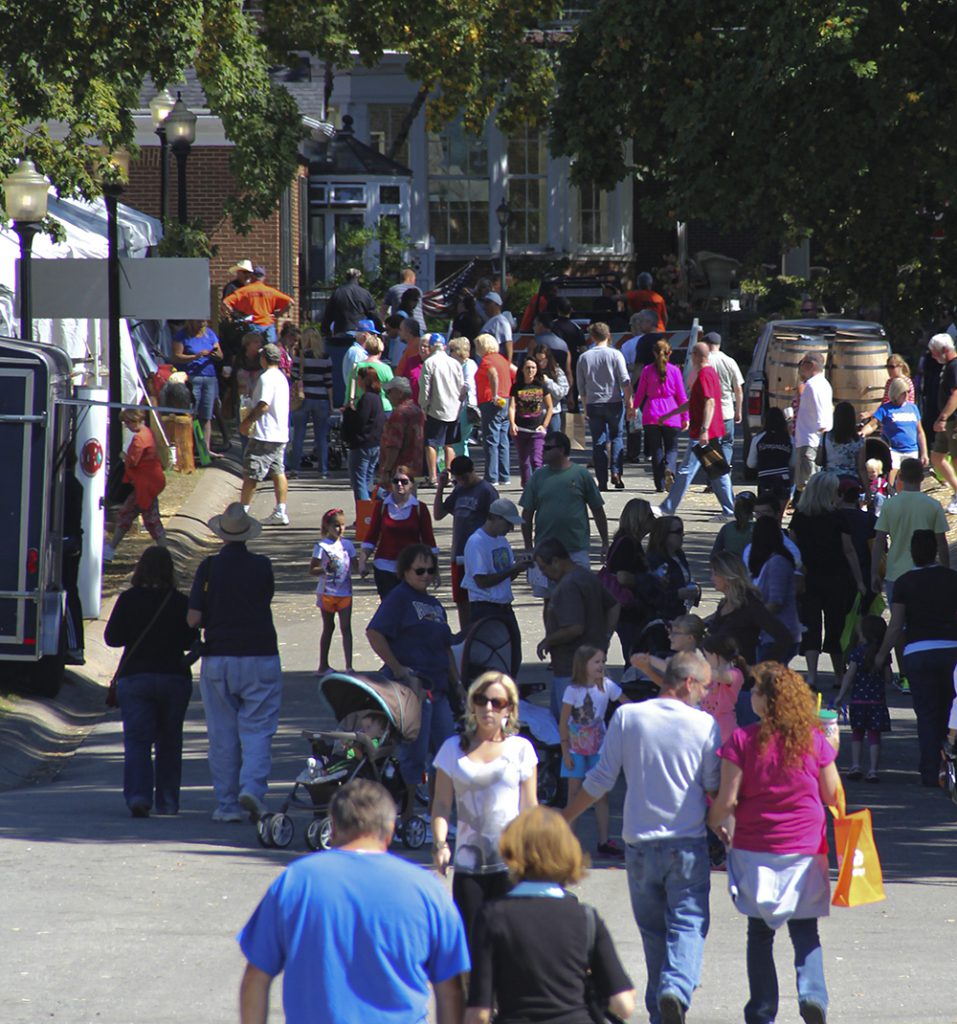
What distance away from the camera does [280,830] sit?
33.7 ft

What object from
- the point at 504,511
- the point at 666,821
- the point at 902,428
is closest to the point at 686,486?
the point at 902,428

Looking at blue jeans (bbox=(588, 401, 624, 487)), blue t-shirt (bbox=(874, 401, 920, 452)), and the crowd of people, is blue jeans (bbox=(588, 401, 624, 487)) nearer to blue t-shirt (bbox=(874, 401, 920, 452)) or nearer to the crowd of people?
the crowd of people

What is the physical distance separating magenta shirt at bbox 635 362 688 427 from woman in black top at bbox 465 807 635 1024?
16.0 metres

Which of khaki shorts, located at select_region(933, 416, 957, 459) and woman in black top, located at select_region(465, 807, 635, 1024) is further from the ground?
khaki shorts, located at select_region(933, 416, 957, 459)

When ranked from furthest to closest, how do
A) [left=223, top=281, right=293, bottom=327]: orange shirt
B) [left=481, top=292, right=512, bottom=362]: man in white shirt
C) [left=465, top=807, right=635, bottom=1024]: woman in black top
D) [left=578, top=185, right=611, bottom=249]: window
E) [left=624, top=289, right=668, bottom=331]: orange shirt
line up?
[left=578, top=185, right=611, bottom=249]: window
[left=624, top=289, right=668, bottom=331]: orange shirt
[left=223, top=281, right=293, bottom=327]: orange shirt
[left=481, top=292, right=512, bottom=362]: man in white shirt
[left=465, top=807, right=635, bottom=1024]: woman in black top

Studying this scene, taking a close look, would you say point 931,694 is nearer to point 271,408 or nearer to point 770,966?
point 770,966

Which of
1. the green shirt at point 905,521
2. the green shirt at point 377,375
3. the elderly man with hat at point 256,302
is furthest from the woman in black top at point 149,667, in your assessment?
the elderly man with hat at point 256,302

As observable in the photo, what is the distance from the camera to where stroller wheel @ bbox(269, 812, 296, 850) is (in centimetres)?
1026

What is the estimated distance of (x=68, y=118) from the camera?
1736 centimetres

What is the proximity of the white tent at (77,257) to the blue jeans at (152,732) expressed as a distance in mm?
9855

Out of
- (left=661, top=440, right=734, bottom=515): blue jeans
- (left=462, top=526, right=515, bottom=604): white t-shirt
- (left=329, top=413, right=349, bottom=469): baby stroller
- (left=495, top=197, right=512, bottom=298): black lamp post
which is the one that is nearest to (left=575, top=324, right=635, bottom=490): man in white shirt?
(left=661, top=440, right=734, bottom=515): blue jeans

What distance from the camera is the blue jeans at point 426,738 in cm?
1048

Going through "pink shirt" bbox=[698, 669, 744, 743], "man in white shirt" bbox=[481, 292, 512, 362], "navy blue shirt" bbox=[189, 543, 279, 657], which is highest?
"man in white shirt" bbox=[481, 292, 512, 362]

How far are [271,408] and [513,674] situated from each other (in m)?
8.22
